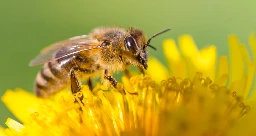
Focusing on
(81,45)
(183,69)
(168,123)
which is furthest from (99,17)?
(168,123)

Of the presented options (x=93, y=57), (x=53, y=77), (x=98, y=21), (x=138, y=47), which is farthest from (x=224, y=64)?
(x=98, y=21)

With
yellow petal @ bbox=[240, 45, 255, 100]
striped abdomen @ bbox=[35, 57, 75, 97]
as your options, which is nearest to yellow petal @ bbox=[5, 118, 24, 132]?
striped abdomen @ bbox=[35, 57, 75, 97]

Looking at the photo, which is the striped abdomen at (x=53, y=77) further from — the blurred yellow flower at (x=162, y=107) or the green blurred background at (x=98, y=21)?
the green blurred background at (x=98, y=21)

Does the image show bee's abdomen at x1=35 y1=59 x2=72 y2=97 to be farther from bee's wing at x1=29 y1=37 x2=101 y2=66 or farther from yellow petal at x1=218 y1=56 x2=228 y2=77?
yellow petal at x1=218 y1=56 x2=228 y2=77

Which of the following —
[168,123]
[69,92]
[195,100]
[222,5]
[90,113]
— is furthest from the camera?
[222,5]

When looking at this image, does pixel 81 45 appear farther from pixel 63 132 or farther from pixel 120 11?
pixel 120 11

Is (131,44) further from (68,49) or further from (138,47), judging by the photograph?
(68,49)
